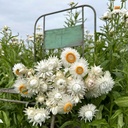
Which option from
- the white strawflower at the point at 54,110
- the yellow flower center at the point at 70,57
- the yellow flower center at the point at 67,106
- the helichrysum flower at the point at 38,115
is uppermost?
the yellow flower center at the point at 70,57

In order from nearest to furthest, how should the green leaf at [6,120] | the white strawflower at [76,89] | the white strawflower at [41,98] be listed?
the white strawflower at [76,89] → the white strawflower at [41,98] → the green leaf at [6,120]

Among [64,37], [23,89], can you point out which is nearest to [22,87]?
[23,89]

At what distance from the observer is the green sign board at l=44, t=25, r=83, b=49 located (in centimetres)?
217

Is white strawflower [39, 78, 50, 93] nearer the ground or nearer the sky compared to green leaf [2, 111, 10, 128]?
nearer the sky

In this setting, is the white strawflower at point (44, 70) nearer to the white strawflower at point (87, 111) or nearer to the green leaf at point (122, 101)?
the white strawflower at point (87, 111)

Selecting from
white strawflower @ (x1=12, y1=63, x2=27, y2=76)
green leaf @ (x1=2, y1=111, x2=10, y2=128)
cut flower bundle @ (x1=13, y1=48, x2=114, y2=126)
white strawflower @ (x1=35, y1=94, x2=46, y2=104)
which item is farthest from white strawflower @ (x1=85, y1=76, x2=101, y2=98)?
green leaf @ (x1=2, y1=111, x2=10, y2=128)

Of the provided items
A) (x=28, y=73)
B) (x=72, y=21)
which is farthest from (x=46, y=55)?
(x=28, y=73)

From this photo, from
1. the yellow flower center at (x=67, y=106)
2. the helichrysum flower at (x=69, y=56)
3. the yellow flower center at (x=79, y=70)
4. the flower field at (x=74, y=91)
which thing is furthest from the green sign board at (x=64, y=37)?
the yellow flower center at (x=67, y=106)

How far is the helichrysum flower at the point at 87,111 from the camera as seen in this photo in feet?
5.92

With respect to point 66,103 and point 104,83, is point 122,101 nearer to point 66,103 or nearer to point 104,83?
point 104,83

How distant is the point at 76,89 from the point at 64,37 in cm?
58

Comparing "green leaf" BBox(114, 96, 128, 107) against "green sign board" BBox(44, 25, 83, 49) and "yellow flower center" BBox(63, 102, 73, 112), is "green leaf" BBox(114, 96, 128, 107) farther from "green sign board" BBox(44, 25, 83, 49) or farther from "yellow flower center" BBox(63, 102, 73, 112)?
"green sign board" BBox(44, 25, 83, 49)

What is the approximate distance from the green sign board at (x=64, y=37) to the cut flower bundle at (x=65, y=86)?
33 centimetres

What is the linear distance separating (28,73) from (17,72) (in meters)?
0.11
